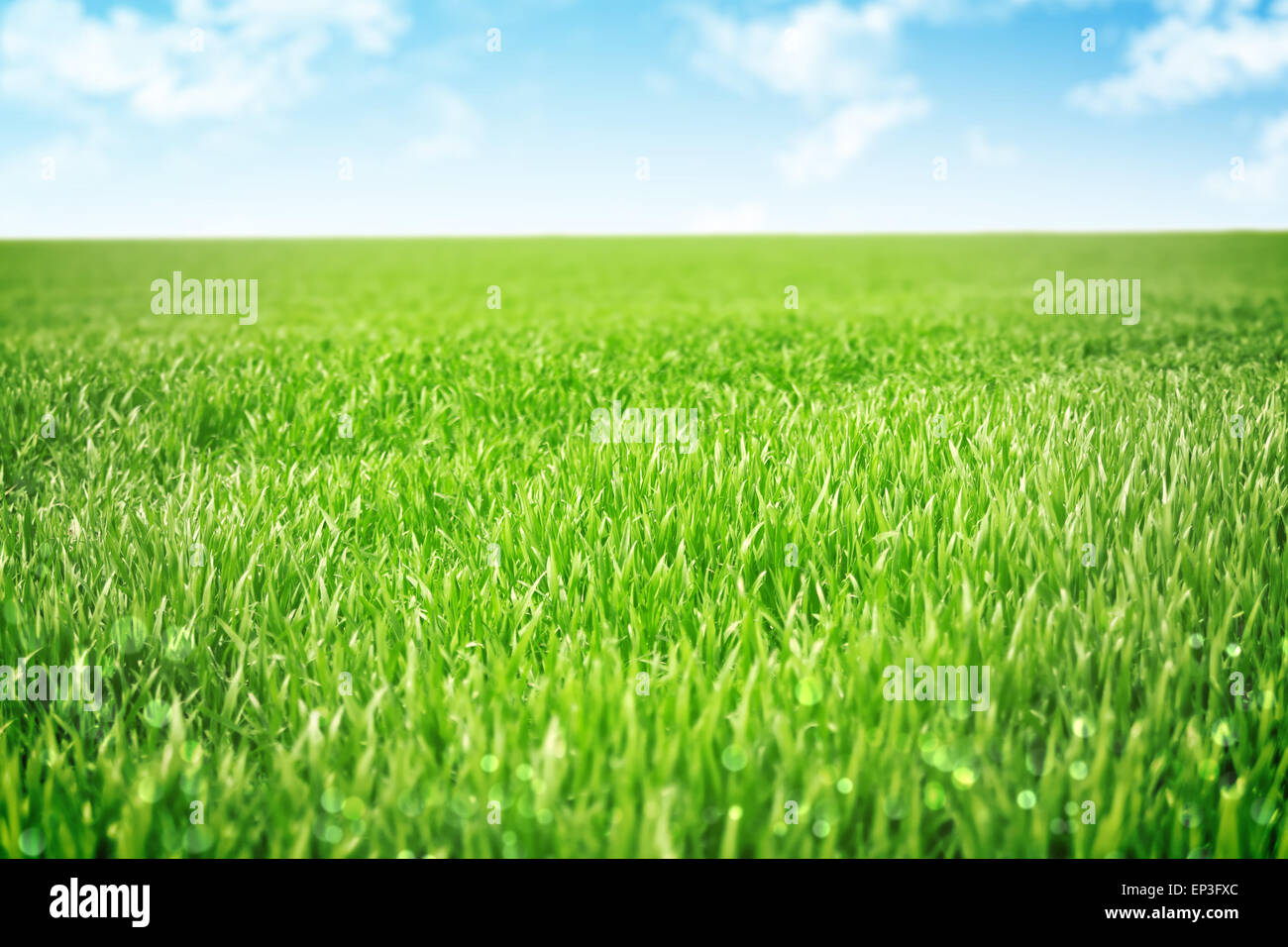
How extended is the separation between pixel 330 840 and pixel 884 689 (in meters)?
1.42

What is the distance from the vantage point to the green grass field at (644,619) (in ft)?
6.07

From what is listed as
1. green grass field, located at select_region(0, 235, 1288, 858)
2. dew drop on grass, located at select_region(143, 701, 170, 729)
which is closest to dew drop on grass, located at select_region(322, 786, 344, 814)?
green grass field, located at select_region(0, 235, 1288, 858)

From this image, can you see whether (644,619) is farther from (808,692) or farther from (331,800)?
(331,800)

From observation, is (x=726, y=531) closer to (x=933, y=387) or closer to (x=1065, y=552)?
(x=1065, y=552)

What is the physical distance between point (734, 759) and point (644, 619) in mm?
858

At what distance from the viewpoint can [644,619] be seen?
8.88ft

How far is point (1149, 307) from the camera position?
13445mm

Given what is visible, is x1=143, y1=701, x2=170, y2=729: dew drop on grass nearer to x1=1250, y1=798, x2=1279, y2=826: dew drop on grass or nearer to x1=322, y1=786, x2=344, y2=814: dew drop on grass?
x1=322, y1=786, x2=344, y2=814: dew drop on grass

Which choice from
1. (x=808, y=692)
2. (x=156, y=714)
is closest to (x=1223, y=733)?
(x=808, y=692)

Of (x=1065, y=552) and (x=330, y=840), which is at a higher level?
(x=1065, y=552)

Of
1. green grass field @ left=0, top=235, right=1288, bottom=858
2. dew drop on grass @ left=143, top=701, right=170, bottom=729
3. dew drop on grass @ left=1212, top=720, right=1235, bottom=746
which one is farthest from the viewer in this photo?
dew drop on grass @ left=143, top=701, right=170, bottom=729

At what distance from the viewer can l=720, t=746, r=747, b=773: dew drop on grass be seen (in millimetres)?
1887

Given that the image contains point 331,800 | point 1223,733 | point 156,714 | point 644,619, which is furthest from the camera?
point 644,619
